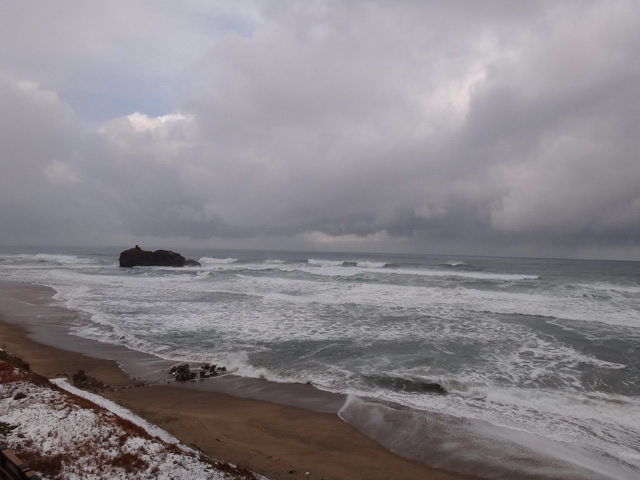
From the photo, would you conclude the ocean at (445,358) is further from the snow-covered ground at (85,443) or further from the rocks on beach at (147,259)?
the rocks on beach at (147,259)

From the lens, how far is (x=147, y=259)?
4766 cm

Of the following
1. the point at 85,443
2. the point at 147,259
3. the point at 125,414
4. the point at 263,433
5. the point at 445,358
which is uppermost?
the point at 147,259

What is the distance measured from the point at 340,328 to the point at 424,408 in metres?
7.18

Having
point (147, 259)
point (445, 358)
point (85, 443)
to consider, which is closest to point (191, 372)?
point (85, 443)

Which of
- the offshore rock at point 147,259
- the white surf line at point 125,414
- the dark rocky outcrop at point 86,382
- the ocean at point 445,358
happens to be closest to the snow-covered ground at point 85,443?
the white surf line at point 125,414

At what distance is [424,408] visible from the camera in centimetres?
741

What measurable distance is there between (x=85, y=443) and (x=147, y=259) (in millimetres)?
47390

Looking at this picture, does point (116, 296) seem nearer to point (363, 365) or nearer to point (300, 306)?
point (300, 306)

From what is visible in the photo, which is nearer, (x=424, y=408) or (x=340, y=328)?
(x=424, y=408)

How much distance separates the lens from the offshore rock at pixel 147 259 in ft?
152

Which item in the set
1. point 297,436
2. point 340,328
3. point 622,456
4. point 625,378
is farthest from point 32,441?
point 625,378

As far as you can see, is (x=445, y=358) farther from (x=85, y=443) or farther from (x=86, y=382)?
(x=86, y=382)

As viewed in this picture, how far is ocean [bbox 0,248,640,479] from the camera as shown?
6.11 meters

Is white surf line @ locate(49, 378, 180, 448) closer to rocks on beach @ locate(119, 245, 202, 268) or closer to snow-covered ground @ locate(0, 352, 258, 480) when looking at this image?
snow-covered ground @ locate(0, 352, 258, 480)
